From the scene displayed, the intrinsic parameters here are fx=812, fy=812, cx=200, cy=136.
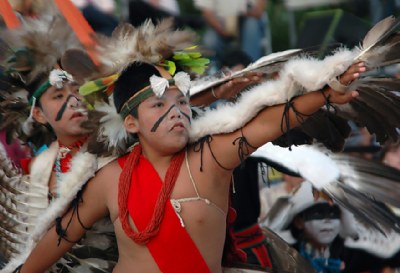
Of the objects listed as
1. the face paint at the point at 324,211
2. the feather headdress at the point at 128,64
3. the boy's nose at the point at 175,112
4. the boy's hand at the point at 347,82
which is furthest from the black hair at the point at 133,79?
the face paint at the point at 324,211

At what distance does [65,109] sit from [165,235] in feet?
3.67

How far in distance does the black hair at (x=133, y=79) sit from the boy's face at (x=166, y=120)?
7 centimetres

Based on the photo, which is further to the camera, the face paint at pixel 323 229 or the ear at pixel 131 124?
the face paint at pixel 323 229

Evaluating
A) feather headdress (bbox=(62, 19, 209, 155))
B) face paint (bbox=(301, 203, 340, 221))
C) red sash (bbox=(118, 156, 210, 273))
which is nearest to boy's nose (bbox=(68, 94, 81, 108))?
feather headdress (bbox=(62, 19, 209, 155))

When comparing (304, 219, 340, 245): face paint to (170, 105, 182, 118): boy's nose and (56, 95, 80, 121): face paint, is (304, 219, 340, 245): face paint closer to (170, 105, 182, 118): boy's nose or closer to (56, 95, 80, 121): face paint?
(56, 95, 80, 121): face paint

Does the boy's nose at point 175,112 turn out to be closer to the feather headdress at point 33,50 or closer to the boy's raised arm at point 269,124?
the boy's raised arm at point 269,124

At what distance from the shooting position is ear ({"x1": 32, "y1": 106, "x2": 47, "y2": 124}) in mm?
4320

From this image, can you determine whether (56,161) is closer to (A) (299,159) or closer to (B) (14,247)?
(B) (14,247)

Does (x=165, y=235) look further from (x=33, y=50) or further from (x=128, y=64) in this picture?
(x=33, y=50)

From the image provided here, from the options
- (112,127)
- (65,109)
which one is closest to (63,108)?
(65,109)

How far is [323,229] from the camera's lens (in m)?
5.41

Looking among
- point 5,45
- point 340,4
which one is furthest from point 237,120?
point 5,45

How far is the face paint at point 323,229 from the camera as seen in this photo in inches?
212

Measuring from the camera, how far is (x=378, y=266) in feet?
17.2
